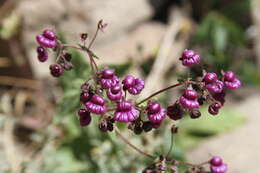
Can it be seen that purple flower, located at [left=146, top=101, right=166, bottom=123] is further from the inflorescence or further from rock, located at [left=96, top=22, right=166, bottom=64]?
rock, located at [left=96, top=22, right=166, bottom=64]

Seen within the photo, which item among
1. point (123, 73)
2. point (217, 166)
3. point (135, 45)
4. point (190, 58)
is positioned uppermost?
point (135, 45)

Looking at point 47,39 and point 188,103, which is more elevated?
point 47,39

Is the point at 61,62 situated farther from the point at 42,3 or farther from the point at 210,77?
the point at 42,3

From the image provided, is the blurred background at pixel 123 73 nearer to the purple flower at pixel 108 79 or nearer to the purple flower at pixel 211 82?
the purple flower at pixel 108 79

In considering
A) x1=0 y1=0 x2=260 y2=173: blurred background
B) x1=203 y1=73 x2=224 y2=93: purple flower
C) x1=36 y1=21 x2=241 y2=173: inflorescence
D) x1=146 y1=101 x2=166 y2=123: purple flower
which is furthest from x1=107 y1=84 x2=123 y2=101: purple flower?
x1=0 y1=0 x2=260 y2=173: blurred background

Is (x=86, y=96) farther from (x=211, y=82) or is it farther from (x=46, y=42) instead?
(x=211, y=82)

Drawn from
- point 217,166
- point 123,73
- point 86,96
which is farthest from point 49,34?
Answer: point 123,73

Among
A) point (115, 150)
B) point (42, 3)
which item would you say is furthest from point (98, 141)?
point (42, 3)
